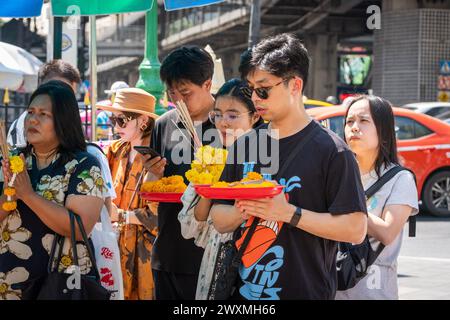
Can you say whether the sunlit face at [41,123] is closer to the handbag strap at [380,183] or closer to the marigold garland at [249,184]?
the marigold garland at [249,184]

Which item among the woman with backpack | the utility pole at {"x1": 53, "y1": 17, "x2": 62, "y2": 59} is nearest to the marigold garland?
the woman with backpack

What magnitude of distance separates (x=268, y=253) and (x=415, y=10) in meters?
23.4

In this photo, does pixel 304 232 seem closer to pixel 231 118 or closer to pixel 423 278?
pixel 231 118

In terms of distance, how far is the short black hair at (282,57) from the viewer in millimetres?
3439

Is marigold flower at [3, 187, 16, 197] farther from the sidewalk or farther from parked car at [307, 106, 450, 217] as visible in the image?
parked car at [307, 106, 450, 217]

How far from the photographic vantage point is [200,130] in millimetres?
4797

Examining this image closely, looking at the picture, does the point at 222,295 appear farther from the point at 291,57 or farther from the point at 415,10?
the point at 415,10

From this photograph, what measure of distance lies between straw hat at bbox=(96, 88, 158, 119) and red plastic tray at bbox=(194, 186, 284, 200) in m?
2.17

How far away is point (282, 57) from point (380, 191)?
111 cm

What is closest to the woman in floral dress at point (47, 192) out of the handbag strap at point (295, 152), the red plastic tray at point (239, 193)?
the red plastic tray at point (239, 193)

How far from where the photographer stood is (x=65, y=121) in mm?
4168

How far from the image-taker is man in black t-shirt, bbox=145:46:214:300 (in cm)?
465

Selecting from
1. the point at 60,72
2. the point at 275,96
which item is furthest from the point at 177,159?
the point at 60,72

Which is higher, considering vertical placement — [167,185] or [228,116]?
[228,116]
